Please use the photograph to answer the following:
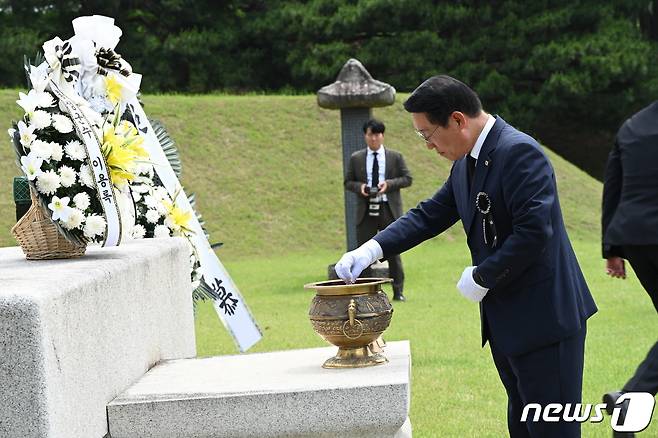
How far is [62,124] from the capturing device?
15.3 ft

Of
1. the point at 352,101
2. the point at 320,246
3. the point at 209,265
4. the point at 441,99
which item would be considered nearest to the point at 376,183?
the point at 352,101

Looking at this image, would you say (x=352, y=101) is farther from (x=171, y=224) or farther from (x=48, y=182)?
(x=48, y=182)

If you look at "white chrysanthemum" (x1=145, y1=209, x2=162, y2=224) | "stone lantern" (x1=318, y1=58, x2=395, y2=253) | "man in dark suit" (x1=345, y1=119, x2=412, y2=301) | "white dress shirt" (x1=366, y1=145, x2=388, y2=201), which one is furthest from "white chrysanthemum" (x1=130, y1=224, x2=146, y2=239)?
"stone lantern" (x1=318, y1=58, x2=395, y2=253)

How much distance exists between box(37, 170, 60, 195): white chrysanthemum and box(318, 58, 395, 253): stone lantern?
34.0 ft

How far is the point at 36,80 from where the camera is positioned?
478 cm

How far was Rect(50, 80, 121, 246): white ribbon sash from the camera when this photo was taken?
462 centimetres

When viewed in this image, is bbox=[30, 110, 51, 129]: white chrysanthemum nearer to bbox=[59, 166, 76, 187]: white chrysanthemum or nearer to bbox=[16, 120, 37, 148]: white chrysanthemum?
bbox=[16, 120, 37, 148]: white chrysanthemum

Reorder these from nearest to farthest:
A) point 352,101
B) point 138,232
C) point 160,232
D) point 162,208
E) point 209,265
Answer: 1. point 138,232
2. point 160,232
3. point 162,208
4. point 209,265
5. point 352,101

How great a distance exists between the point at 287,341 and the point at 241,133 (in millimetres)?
15430

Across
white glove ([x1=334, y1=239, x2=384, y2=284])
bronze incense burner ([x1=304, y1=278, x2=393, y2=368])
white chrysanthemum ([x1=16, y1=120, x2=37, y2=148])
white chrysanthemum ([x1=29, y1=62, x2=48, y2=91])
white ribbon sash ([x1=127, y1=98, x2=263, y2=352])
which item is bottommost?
white ribbon sash ([x1=127, y1=98, x2=263, y2=352])

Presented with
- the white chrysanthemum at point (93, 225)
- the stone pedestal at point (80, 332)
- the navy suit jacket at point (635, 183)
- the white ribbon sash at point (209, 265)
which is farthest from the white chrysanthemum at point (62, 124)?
the navy suit jacket at point (635, 183)

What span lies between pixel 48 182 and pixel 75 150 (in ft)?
0.61

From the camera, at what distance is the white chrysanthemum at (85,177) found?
466cm

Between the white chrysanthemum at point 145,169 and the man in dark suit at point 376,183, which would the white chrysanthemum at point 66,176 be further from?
the man in dark suit at point 376,183
